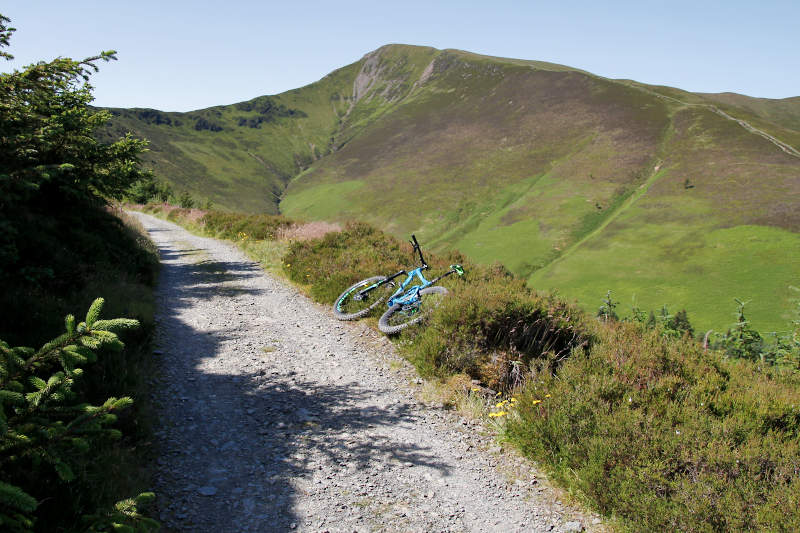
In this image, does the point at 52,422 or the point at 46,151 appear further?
the point at 46,151

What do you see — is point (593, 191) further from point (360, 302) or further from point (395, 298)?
point (395, 298)

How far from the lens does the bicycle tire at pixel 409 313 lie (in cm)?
833

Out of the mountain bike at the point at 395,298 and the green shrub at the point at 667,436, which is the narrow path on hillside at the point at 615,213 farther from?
the green shrub at the point at 667,436

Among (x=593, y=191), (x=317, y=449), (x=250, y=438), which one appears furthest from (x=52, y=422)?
(x=593, y=191)

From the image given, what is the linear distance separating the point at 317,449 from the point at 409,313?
4187 mm

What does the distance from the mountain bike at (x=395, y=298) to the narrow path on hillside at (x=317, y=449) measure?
583mm

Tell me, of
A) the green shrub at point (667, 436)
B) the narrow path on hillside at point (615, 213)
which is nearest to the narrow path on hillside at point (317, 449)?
the green shrub at point (667, 436)

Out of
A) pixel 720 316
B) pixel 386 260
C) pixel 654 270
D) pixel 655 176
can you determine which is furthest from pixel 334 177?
pixel 386 260

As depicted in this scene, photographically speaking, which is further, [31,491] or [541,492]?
[541,492]

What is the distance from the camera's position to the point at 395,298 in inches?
368

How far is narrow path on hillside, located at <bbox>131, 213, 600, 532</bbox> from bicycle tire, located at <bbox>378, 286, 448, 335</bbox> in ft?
1.22

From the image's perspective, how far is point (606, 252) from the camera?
78125 millimetres

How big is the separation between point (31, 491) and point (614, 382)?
5.79 metres

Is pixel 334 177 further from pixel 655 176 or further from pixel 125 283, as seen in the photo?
pixel 125 283
